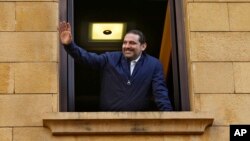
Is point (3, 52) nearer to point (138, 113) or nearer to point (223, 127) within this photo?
point (138, 113)

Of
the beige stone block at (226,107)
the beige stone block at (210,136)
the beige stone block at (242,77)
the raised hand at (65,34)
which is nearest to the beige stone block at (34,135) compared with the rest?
the raised hand at (65,34)

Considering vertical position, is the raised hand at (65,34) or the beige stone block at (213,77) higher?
the raised hand at (65,34)

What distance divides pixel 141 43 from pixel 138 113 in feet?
4.07

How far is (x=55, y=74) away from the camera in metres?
11.8

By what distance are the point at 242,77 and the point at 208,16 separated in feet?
3.40

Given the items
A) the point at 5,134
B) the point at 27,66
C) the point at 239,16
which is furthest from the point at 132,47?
the point at 5,134

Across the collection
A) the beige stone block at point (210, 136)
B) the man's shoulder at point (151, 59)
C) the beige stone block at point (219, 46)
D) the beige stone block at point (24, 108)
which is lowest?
the beige stone block at point (210, 136)

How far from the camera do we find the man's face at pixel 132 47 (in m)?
12.1

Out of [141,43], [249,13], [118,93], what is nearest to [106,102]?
[118,93]

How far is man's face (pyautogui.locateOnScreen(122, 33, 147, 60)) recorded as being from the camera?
12133 millimetres

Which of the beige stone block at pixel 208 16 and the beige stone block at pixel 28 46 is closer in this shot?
the beige stone block at pixel 28 46

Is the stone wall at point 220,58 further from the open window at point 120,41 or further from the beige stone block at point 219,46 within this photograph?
the open window at point 120,41

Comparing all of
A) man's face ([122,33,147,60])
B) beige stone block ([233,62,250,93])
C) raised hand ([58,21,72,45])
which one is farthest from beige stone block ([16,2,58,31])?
beige stone block ([233,62,250,93])

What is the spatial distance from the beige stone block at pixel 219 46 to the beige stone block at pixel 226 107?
570 millimetres
